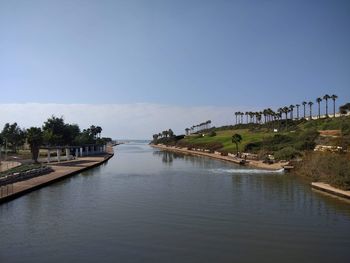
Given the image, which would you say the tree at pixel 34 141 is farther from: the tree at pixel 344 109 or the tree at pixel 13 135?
the tree at pixel 344 109

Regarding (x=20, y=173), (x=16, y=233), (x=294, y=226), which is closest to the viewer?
(x=16, y=233)

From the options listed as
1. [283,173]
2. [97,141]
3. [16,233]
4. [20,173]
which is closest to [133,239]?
[16,233]

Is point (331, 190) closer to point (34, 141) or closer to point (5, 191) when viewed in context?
point (5, 191)

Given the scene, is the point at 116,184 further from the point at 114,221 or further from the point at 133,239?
the point at 133,239

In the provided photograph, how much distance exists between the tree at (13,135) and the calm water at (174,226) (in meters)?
70.8

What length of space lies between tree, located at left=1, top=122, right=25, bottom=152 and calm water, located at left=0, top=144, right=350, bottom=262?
70755 mm

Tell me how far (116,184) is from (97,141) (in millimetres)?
79307

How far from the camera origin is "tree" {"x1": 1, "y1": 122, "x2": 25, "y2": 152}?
10128 cm

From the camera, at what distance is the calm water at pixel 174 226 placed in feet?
56.5

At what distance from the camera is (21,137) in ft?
334

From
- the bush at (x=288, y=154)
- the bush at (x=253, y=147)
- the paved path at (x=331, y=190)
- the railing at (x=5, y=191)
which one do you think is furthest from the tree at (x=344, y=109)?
the railing at (x=5, y=191)

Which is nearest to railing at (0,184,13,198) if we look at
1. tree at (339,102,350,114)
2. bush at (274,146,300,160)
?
bush at (274,146,300,160)

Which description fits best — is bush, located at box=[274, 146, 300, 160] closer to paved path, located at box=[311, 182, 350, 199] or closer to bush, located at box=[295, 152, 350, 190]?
bush, located at box=[295, 152, 350, 190]

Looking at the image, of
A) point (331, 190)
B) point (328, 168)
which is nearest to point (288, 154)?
point (328, 168)
